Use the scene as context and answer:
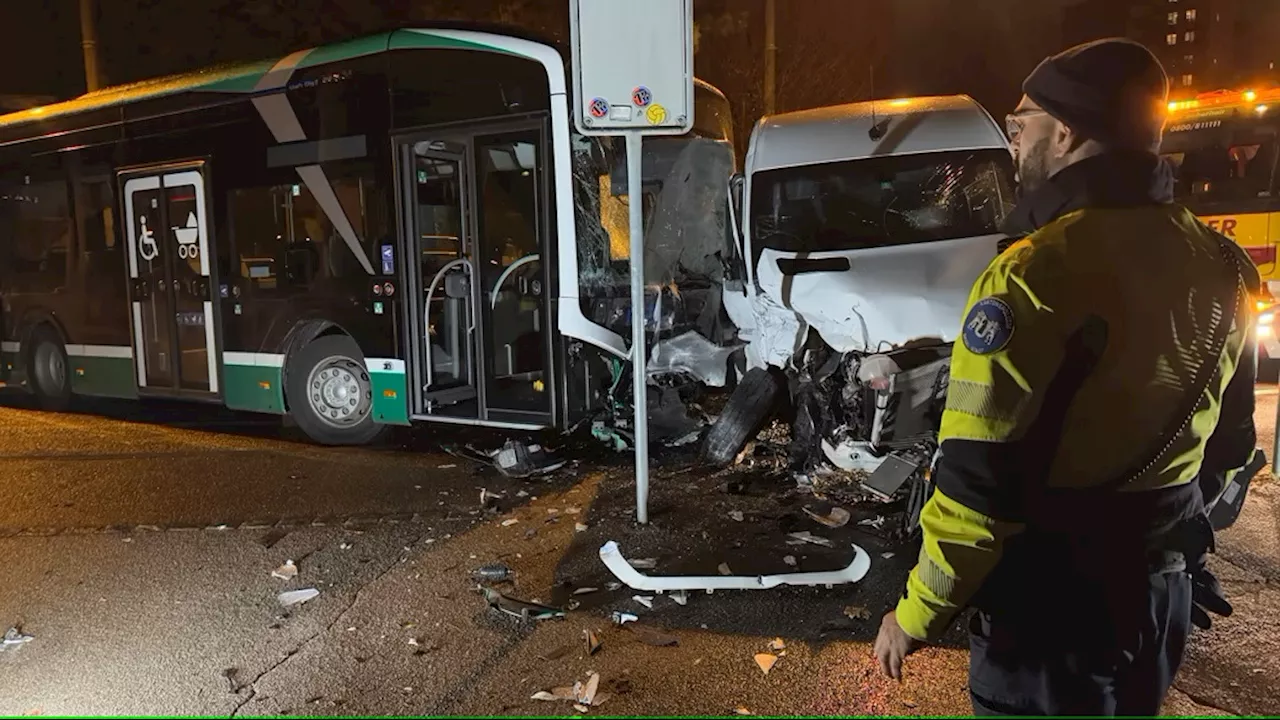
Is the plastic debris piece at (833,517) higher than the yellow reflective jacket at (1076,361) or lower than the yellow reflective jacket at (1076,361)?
lower

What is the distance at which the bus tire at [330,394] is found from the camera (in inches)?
329

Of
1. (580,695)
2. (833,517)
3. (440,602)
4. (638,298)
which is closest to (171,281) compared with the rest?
(638,298)

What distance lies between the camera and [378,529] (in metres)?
5.83

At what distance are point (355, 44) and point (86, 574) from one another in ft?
15.4

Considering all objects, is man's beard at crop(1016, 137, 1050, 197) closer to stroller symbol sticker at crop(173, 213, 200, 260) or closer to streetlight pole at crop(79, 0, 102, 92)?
stroller symbol sticker at crop(173, 213, 200, 260)

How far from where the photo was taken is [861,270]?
20.0 feet

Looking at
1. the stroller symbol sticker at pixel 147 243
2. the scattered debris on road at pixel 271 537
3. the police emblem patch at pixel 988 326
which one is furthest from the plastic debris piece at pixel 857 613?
the stroller symbol sticker at pixel 147 243

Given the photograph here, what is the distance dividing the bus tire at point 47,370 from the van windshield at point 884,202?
8809 mm

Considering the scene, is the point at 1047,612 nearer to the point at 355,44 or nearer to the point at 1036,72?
the point at 1036,72

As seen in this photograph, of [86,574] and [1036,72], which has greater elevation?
[1036,72]

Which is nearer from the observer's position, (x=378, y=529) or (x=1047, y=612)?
(x=1047, y=612)

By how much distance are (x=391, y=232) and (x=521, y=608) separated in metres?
4.23

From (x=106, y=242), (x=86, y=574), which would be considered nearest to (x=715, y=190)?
(x=86, y=574)

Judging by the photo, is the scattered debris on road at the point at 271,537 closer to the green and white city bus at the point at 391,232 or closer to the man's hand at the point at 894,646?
the green and white city bus at the point at 391,232
